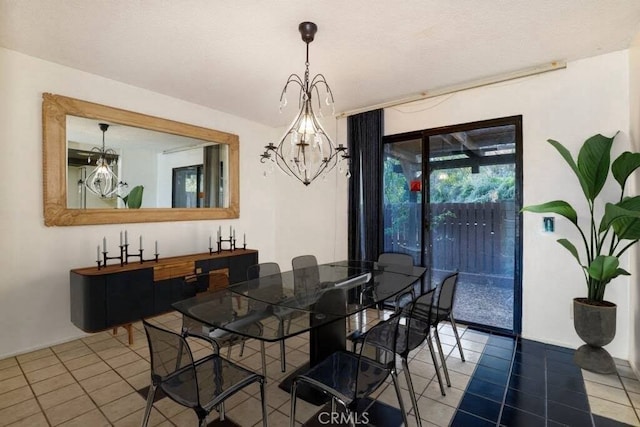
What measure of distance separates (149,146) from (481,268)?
4028 mm

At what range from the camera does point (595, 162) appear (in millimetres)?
2393

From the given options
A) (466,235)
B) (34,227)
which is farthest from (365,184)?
(34,227)

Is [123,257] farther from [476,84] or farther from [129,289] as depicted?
[476,84]

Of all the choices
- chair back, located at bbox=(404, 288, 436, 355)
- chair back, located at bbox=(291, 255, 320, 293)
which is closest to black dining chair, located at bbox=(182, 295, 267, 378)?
chair back, located at bbox=(291, 255, 320, 293)

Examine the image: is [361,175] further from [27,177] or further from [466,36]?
[27,177]

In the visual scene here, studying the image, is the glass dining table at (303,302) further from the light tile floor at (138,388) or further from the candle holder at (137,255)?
the candle holder at (137,255)

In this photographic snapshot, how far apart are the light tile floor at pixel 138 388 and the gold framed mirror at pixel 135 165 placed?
1272 millimetres

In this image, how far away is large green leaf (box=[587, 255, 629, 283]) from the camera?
224 centimetres

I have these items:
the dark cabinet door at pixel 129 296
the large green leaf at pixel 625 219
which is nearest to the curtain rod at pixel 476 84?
the large green leaf at pixel 625 219

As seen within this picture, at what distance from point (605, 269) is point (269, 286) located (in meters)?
2.55

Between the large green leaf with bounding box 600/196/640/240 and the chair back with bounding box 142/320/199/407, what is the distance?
284cm

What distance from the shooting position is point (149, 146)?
3549 mm

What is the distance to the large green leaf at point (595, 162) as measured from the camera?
2.36m

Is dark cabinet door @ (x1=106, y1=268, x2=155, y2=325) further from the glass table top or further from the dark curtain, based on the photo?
the dark curtain
